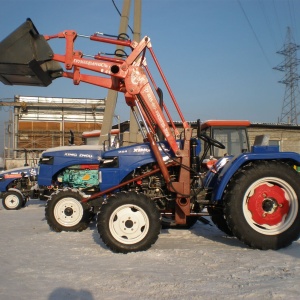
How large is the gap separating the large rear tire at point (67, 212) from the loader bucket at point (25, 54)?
238 cm

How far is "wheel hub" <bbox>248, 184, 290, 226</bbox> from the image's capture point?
4.87 metres

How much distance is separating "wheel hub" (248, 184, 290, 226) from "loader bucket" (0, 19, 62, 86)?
341cm

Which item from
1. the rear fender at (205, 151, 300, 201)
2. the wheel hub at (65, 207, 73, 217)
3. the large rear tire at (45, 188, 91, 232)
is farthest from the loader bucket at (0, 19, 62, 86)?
the rear fender at (205, 151, 300, 201)

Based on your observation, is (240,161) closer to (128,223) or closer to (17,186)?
(128,223)

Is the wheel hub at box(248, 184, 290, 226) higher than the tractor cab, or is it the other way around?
the tractor cab

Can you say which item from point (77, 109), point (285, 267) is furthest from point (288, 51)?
point (285, 267)

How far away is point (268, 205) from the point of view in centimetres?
488

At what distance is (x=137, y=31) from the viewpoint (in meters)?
15.4

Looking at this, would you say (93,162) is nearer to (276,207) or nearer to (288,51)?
(276,207)

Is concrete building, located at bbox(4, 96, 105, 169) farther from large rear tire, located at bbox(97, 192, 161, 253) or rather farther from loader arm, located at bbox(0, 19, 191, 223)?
large rear tire, located at bbox(97, 192, 161, 253)

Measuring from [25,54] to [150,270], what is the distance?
3247 mm

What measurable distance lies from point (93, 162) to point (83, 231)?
60.0 inches

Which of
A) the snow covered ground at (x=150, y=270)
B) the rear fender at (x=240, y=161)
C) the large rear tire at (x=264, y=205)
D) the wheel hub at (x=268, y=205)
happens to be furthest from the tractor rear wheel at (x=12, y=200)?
the wheel hub at (x=268, y=205)

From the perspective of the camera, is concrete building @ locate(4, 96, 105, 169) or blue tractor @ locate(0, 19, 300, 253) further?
concrete building @ locate(4, 96, 105, 169)
